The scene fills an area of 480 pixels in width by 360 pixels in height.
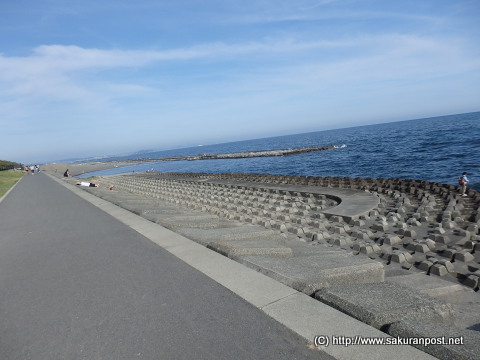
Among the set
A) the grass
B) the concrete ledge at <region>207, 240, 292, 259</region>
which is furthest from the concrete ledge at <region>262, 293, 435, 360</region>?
the grass

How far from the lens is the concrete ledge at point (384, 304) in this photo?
2.51 meters

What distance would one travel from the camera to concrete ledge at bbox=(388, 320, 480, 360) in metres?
A: 2.04

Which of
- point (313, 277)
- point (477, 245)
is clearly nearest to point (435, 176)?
point (477, 245)

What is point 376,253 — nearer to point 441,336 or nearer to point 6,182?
point 441,336

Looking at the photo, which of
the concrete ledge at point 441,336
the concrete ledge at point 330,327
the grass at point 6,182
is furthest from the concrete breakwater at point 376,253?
the grass at point 6,182

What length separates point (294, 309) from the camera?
2.83 meters

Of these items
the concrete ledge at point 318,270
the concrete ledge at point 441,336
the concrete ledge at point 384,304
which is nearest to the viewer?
the concrete ledge at point 441,336

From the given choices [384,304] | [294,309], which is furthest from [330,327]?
[384,304]

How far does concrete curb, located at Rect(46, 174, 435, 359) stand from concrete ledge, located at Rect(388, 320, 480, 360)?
8cm

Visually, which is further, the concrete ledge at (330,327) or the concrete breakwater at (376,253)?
the concrete breakwater at (376,253)

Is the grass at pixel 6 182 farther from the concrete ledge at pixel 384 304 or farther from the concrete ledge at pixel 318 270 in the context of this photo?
the concrete ledge at pixel 384 304

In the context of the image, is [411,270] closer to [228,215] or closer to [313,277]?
[313,277]

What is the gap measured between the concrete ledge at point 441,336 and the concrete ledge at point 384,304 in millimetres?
113

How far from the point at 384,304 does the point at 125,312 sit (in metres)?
2.57
